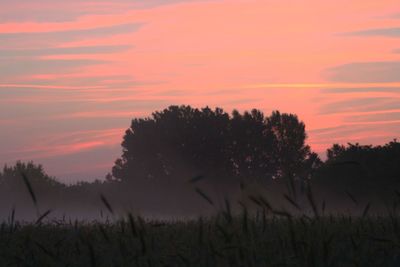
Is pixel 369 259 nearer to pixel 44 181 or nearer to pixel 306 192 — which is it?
pixel 306 192

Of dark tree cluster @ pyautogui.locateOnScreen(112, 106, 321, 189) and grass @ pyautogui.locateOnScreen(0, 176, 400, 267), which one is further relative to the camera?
dark tree cluster @ pyautogui.locateOnScreen(112, 106, 321, 189)

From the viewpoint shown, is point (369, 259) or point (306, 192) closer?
point (306, 192)

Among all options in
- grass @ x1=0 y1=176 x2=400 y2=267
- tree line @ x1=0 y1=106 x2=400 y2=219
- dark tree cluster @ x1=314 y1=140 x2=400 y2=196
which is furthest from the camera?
tree line @ x1=0 y1=106 x2=400 y2=219

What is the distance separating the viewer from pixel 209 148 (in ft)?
255

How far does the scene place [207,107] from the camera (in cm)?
8425

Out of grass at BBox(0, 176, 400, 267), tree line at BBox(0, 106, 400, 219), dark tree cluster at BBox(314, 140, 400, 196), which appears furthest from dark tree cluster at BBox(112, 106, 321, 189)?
grass at BBox(0, 176, 400, 267)

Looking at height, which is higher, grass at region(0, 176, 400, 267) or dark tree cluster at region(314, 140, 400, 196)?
dark tree cluster at region(314, 140, 400, 196)

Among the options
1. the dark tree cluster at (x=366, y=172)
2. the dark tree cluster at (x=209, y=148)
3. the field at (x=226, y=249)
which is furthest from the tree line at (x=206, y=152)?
the field at (x=226, y=249)

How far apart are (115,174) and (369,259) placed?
73.6m

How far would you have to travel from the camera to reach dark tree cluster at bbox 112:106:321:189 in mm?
76438

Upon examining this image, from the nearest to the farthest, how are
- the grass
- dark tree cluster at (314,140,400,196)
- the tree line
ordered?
1. the grass
2. dark tree cluster at (314,140,400,196)
3. the tree line

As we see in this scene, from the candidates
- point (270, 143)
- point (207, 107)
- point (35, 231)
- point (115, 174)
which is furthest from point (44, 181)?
point (35, 231)

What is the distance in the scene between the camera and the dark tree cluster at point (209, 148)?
76438 mm

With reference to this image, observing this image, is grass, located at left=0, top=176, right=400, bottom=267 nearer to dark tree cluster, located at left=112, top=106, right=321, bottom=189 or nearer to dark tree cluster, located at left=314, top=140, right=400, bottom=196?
dark tree cluster, located at left=314, top=140, right=400, bottom=196
